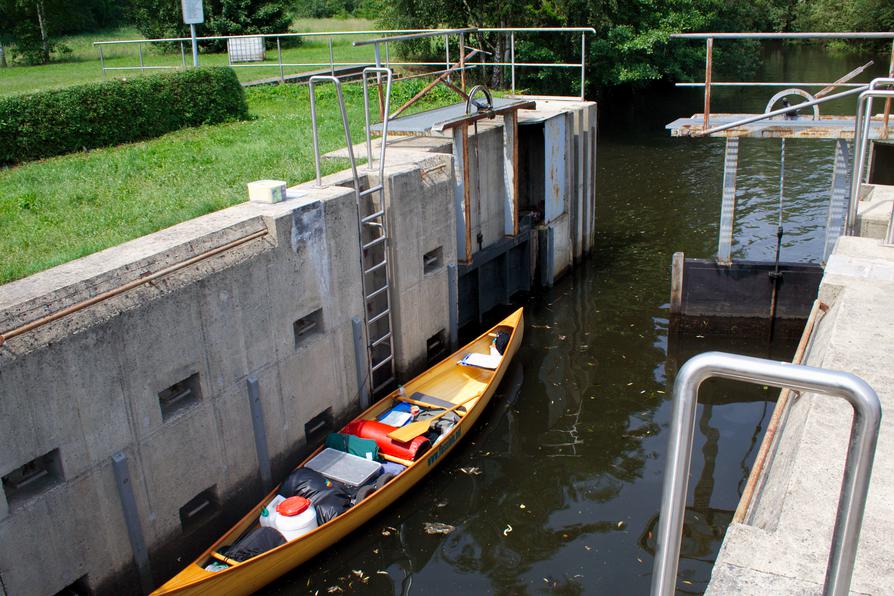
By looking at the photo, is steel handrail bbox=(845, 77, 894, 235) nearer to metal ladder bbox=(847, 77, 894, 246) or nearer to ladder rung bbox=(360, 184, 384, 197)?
metal ladder bbox=(847, 77, 894, 246)

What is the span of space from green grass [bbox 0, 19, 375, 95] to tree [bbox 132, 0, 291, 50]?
1.09 meters

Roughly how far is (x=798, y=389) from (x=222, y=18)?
3895cm

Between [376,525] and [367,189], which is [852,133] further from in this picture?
[376,525]

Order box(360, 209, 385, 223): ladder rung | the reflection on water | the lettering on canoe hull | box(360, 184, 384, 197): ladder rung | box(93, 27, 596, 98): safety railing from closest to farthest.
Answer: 1. the reflection on water
2. the lettering on canoe hull
3. box(360, 184, 384, 197): ladder rung
4. box(360, 209, 385, 223): ladder rung
5. box(93, 27, 596, 98): safety railing

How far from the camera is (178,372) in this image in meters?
10.0

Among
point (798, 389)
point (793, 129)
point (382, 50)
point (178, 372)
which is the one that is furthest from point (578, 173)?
point (382, 50)

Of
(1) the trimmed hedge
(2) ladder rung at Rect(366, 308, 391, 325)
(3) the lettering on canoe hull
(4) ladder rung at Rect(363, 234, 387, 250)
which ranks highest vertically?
(1) the trimmed hedge

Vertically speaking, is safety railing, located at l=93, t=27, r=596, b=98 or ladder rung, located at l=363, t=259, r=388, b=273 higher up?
safety railing, located at l=93, t=27, r=596, b=98

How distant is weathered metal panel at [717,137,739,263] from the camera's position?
15844 mm

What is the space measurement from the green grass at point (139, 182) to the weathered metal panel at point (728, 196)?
725cm

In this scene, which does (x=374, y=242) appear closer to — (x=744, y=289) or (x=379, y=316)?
(x=379, y=316)

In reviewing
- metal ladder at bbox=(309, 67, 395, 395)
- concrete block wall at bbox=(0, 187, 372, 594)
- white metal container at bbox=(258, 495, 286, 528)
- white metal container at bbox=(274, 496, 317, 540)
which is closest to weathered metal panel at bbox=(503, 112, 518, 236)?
metal ladder at bbox=(309, 67, 395, 395)

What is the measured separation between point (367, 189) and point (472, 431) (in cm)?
426

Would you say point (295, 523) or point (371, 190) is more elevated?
point (371, 190)
